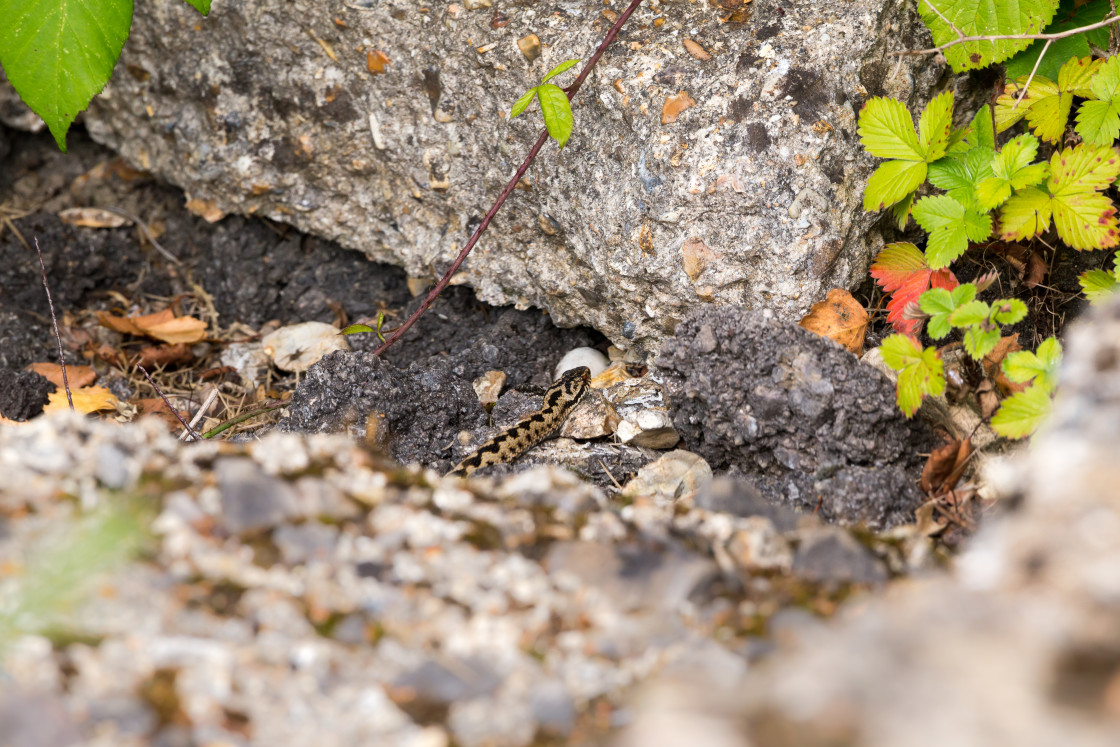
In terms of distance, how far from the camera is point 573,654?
5.33ft

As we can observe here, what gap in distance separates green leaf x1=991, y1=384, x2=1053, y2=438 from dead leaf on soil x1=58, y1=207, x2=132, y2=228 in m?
4.74

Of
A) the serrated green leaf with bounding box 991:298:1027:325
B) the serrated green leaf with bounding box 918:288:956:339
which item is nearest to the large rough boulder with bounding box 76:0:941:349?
the serrated green leaf with bounding box 918:288:956:339

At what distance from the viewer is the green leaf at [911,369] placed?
2.72 metres

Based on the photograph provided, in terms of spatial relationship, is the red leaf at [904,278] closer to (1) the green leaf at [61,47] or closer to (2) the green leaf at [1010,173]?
(2) the green leaf at [1010,173]

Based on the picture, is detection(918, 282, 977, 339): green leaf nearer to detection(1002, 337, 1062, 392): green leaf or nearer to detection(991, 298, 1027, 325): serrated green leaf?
detection(991, 298, 1027, 325): serrated green leaf

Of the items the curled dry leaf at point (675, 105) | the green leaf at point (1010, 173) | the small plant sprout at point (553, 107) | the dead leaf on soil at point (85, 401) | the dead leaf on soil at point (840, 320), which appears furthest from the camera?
the dead leaf on soil at point (85, 401)

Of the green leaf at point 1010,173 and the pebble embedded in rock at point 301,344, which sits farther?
the pebble embedded in rock at point 301,344

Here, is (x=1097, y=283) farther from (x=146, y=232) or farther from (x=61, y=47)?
(x=146, y=232)

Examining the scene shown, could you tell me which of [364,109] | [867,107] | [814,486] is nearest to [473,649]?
[814,486]

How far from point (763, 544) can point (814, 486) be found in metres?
1.14

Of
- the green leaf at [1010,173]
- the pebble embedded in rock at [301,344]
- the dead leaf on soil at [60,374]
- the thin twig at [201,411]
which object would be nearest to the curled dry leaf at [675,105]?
the green leaf at [1010,173]

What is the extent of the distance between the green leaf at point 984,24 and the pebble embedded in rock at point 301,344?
116 inches

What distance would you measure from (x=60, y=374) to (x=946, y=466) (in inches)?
155

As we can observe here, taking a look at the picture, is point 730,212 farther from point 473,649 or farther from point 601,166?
point 473,649
